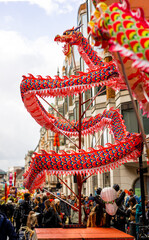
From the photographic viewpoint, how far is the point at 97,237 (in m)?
7.19

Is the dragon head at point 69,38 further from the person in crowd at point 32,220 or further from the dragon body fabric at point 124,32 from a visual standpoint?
the dragon body fabric at point 124,32

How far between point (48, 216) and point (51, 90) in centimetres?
421

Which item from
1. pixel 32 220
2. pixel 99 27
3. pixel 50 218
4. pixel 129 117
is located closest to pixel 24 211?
pixel 32 220

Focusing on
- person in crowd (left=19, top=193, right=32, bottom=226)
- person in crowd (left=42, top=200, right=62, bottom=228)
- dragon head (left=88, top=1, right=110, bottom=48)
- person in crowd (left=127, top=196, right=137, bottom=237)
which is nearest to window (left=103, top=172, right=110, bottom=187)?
person in crowd (left=19, top=193, right=32, bottom=226)

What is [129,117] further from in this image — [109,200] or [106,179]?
[109,200]

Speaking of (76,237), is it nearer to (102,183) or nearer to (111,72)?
(111,72)

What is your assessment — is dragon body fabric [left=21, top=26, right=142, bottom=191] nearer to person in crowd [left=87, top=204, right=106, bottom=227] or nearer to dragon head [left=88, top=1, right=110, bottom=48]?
person in crowd [left=87, top=204, right=106, bottom=227]

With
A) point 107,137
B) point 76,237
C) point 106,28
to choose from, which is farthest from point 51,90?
point 107,137

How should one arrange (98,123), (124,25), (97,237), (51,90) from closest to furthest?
(124,25)
(97,237)
(51,90)
(98,123)

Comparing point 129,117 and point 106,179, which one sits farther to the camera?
point 106,179

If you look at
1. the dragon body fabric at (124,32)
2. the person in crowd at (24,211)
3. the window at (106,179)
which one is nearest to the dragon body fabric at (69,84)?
the dragon body fabric at (124,32)

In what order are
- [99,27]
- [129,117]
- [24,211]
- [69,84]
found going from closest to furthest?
[99,27], [69,84], [24,211], [129,117]

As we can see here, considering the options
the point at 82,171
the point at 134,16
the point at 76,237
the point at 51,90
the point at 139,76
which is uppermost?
the point at 51,90

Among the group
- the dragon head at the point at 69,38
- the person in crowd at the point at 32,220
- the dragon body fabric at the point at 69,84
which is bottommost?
the person in crowd at the point at 32,220
